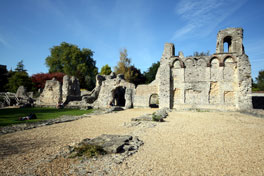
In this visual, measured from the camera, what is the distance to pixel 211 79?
1408 centimetres

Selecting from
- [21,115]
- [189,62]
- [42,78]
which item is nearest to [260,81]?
[189,62]

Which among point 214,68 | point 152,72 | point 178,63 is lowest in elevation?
point 214,68

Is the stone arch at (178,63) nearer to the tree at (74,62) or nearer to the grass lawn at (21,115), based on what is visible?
the grass lawn at (21,115)

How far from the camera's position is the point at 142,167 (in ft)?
9.51

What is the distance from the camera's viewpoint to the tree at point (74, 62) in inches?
1490

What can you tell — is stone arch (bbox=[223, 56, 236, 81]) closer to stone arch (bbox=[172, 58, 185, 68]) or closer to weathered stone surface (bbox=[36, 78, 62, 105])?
stone arch (bbox=[172, 58, 185, 68])

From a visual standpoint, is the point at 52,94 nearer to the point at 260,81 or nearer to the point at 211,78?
the point at 211,78

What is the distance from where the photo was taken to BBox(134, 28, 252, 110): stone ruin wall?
1319 cm

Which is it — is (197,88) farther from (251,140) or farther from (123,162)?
(123,162)

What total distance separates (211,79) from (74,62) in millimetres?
33086

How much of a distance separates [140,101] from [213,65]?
816 centimetres

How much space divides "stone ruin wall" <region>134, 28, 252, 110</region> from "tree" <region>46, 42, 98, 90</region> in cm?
2636

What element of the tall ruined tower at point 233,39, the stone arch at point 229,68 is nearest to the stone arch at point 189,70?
the stone arch at point 229,68

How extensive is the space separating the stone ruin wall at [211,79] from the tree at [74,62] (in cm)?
2636
